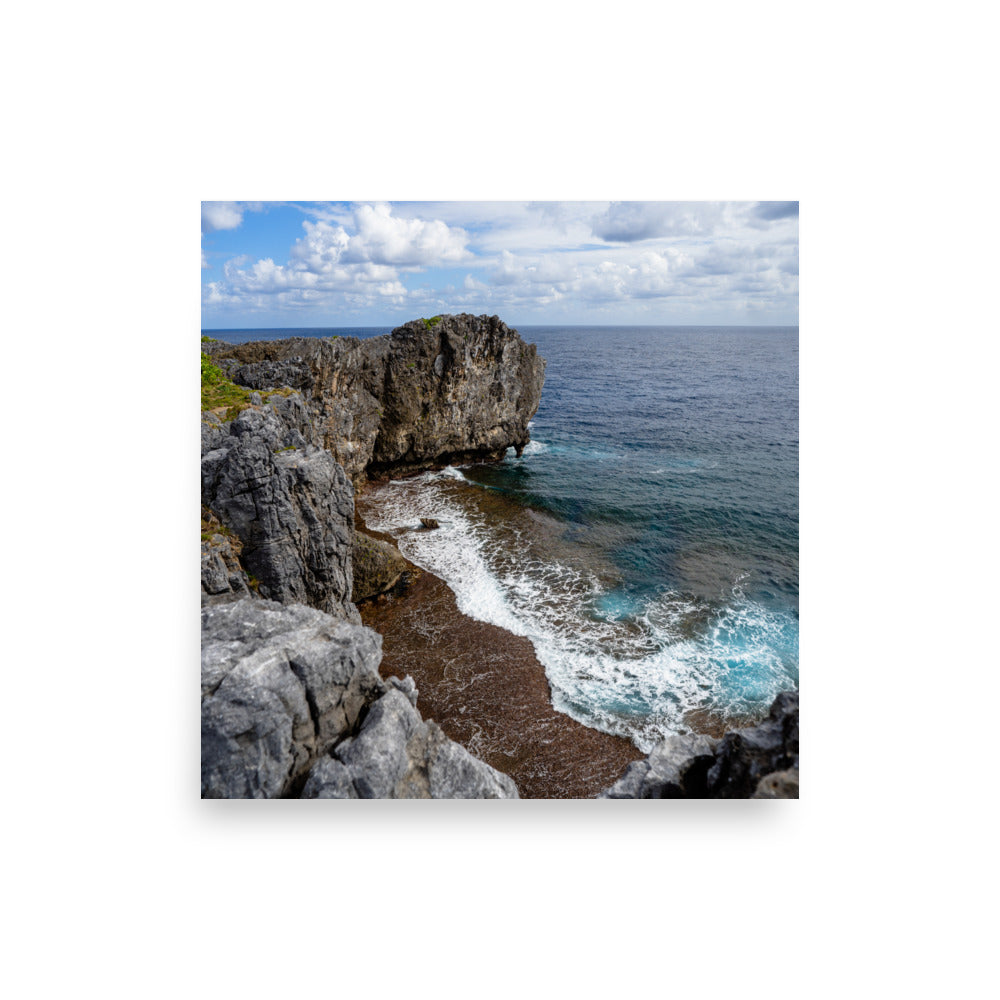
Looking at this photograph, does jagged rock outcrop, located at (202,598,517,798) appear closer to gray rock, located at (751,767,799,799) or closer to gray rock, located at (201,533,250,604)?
gray rock, located at (201,533,250,604)

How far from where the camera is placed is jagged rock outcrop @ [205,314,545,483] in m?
Result: 25.4

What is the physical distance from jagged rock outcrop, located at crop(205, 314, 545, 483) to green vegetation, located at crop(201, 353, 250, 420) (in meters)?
5.74

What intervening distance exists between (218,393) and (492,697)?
11019mm

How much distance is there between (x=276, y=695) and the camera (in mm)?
7309

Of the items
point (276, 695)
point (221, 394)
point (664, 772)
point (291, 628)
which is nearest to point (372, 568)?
point (221, 394)

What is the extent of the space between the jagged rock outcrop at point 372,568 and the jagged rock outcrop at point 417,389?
7134 millimetres

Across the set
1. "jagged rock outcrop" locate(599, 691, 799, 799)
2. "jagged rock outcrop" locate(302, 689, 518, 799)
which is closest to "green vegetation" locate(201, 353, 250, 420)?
"jagged rock outcrop" locate(302, 689, 518, 799)

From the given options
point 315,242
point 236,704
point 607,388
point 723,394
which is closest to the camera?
point 236,704

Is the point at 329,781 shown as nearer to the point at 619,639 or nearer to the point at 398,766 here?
the point at 398,766
